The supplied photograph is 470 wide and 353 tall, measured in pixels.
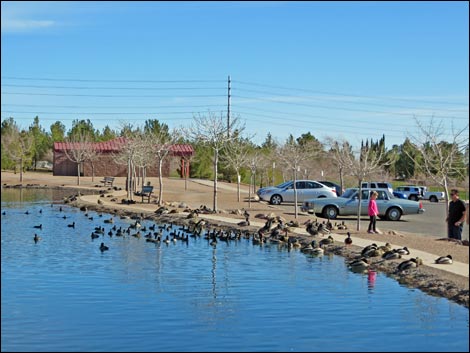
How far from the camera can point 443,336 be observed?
45.0 feet

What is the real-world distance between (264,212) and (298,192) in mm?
6127

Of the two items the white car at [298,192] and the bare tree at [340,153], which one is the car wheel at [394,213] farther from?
the bare tree at [340,153]

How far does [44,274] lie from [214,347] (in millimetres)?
7996

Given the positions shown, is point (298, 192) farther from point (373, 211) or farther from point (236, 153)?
point (373, 211)

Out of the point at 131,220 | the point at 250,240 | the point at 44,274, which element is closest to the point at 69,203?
the point at 131,220

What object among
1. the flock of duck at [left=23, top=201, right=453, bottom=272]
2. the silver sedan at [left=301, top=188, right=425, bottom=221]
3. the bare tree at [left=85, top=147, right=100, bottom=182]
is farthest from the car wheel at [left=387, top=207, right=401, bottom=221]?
the bare tree at [left=85, top=147, right=100, bottom=182]

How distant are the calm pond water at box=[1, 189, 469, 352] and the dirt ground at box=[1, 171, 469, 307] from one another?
1.97ft

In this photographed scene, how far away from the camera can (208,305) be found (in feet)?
53.4

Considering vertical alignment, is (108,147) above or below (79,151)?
above

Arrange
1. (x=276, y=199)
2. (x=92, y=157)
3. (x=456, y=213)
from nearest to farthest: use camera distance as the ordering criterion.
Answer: (x=456, y=213) → (x=276, y=199) → (x=92, y=157)

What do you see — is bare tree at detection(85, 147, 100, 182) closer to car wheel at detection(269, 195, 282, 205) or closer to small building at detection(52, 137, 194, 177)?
small building at detection(52, 137, 194, 177)

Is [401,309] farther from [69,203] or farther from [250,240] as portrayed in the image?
[69,203]

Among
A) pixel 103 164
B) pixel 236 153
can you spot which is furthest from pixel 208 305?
pixel 103 164

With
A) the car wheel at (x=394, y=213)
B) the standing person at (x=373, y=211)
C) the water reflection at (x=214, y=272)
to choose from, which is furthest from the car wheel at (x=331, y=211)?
the water reflection at (x=214, y=272)
